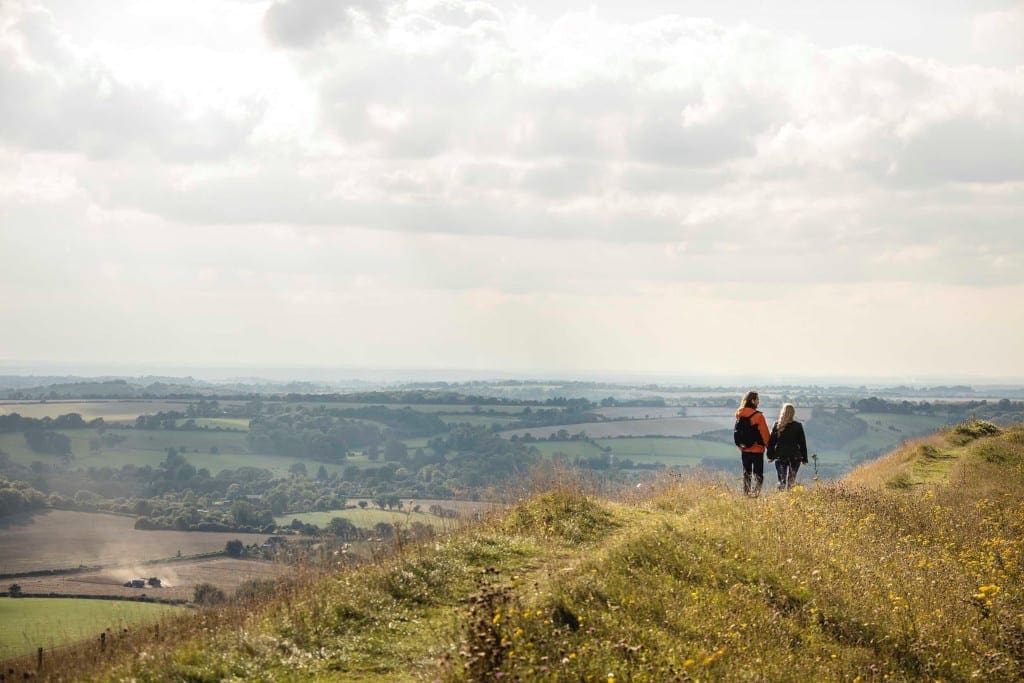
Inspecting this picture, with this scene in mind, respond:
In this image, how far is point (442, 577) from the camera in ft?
42.7

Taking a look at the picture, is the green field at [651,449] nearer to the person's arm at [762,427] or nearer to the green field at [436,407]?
the green field at [436,407]

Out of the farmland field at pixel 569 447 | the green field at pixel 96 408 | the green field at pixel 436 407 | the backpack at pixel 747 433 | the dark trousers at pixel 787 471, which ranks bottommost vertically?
the farmland field at pixel 569 447

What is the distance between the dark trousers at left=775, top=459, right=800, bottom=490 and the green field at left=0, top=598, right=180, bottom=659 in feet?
40.1

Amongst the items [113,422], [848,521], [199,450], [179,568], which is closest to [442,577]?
[848,521]

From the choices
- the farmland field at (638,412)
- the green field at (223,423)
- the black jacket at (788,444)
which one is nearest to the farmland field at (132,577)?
the black jacket at (788,444)

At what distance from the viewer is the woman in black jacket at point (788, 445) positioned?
66.0ft

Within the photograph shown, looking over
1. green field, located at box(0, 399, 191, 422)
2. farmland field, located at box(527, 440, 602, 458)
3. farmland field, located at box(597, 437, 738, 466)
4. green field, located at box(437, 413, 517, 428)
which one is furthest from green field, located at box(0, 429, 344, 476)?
farmland field, located at box(597, 437, 738, 466)

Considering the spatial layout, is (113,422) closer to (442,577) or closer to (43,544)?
(43,544)

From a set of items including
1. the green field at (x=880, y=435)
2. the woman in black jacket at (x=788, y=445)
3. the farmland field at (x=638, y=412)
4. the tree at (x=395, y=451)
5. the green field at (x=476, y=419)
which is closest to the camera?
the woman in black jacket at (x=788, y=445)

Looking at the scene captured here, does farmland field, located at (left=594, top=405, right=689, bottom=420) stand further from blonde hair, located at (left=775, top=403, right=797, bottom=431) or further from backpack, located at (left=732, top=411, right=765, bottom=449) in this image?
backpack, located at (left=732, top=411, right=765, bottom=449)

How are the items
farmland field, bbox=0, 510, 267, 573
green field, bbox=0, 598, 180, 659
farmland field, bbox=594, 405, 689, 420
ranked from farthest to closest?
1. farmland field, bbox=594, 405, 689, 420
2. farmland field, bbox=0, 510, 267, 573
3. green field, bbox=0, 598, 180, 659

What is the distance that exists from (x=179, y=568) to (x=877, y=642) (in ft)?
130

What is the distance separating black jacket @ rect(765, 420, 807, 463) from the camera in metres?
20.1

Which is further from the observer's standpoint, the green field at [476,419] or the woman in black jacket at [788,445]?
the green field at [476,419]
